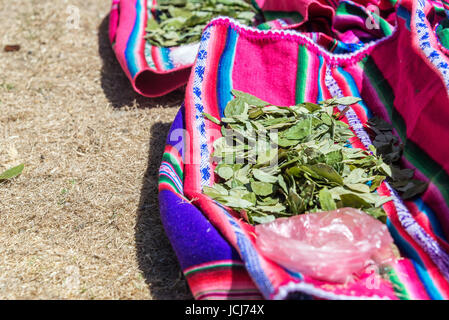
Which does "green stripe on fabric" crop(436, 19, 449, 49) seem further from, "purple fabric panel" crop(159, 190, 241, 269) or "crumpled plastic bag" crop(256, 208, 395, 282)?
"purple fabric panel" crop(159, 190, 241, 269)

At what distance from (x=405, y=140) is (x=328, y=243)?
0.73 metres

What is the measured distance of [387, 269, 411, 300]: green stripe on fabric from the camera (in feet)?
4.81

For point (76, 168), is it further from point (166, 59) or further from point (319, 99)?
point (319, 99)

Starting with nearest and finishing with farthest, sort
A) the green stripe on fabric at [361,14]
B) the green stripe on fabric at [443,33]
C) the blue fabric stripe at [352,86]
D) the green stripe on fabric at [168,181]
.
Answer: the green stripe on fabric at [168,181] < the green stripe on fabric at [443,33] < the blue fabric stripe at [352,86] < the green stripe on fabric at [361,14]

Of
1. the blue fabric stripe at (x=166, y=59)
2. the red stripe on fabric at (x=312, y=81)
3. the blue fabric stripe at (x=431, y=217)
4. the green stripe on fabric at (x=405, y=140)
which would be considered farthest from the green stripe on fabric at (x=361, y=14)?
the blue fabric stripe at (x=431, y=217)

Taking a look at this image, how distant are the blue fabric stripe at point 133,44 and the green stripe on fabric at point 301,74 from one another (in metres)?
0.85

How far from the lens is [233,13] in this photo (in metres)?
3.00

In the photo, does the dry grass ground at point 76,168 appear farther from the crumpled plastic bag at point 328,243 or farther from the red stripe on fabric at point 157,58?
the crumpled plastic bag at point 328,243

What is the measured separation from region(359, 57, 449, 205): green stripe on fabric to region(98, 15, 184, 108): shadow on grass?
39.9 inches

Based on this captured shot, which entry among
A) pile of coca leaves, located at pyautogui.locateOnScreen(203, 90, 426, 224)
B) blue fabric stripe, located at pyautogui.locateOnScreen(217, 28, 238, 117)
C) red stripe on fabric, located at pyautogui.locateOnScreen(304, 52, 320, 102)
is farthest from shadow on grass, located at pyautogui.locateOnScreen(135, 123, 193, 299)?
red stripe on fabric, located at pyautogui.locateOnScreen(304, 52, 320, 102)

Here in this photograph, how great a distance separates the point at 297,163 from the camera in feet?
6.02

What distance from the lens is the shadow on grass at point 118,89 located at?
2.68 metres

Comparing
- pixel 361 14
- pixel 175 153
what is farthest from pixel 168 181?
pixel 361 14
